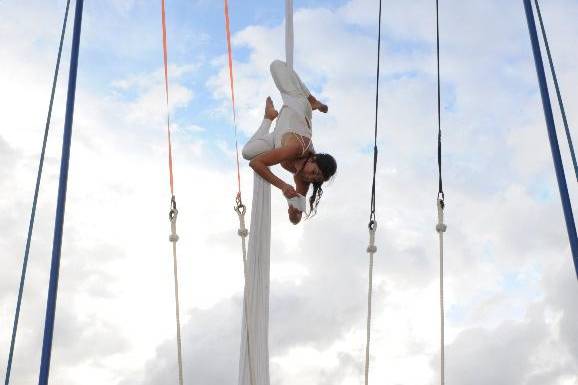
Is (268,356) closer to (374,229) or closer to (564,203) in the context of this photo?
(374,229)

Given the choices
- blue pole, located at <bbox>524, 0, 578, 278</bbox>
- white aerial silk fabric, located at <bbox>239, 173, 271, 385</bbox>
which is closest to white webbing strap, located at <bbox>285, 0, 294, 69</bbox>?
white aerial silk fabric, located at <bbox>239, 173, 271, 385</bbox>

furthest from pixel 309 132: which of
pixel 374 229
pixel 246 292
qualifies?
pixel 246 292

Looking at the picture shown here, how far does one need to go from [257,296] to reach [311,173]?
44.2 inches

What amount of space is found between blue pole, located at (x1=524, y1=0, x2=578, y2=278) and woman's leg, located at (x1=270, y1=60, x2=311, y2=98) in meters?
2.23

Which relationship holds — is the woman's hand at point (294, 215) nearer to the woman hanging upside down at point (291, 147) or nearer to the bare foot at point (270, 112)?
the woman hanging upside down at point (291, 147)

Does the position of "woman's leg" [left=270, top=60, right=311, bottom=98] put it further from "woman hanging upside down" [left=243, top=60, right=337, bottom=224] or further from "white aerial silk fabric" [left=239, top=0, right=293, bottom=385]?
"white aerial silk fabric" [left=239, top=0, right=293, bottom=385]

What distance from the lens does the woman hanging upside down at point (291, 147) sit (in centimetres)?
682

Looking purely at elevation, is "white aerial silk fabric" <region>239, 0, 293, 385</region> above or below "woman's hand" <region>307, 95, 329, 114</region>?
below

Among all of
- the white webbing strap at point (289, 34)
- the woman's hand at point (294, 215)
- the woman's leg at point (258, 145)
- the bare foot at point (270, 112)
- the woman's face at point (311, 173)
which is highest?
the white webbing strap at point (289, 34)

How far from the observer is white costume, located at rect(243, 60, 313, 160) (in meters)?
7.00

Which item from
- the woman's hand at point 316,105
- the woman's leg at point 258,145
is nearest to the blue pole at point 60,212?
the woman's leg at point 258,145

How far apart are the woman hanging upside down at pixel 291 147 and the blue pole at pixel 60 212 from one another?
1636mm

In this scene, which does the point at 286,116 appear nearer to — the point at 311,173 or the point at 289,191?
the point at 311,173

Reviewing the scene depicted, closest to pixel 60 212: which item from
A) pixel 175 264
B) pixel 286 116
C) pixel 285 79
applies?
pixel 175 264
